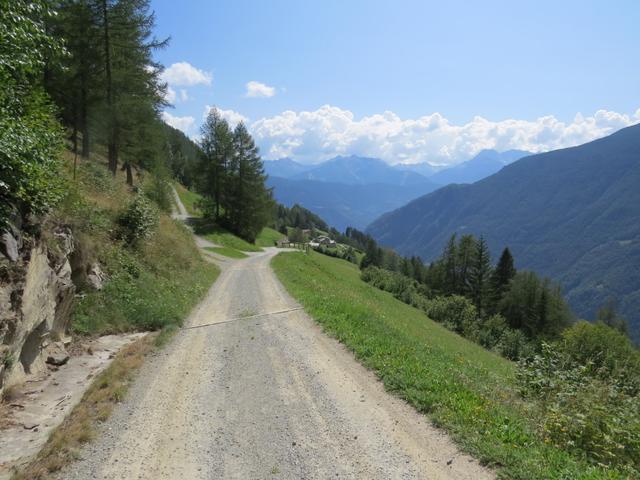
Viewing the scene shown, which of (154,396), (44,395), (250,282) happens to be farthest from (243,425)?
(250,282)

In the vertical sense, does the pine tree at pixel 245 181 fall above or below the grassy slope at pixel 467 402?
above

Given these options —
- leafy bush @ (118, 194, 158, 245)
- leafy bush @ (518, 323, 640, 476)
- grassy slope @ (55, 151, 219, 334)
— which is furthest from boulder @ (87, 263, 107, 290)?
leafy bush @ (518, 323, 640, 476)

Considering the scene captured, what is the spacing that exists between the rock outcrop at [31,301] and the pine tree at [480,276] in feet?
249

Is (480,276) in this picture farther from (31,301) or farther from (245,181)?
(31,301)

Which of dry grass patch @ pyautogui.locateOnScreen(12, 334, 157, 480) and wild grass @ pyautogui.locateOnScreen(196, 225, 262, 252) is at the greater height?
wild grass @ pyautogui.locateOnScreen(196, 225, 262, 252)

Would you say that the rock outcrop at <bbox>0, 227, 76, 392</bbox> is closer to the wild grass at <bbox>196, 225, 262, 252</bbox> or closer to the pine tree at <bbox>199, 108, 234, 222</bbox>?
the wild grass at <bbox>196, 225, 262, 252</bbox>

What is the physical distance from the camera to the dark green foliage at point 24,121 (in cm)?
749

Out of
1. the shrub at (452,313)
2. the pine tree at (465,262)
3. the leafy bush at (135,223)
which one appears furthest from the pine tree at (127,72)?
the pine tree at (465,262)

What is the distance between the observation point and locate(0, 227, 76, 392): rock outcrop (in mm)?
7863

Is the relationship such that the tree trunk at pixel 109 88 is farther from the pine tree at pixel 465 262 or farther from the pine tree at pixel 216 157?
the pine tree at pixel 465 262

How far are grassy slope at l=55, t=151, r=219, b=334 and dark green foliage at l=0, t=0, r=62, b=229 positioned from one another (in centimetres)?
280

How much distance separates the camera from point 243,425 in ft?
25.2

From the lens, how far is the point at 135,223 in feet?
63.2

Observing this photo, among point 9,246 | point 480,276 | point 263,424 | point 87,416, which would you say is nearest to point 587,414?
point 263,424
